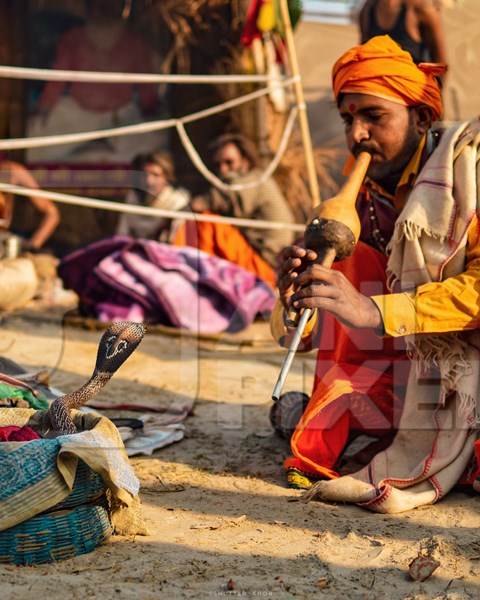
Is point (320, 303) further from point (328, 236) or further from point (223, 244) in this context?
point (223, 244)

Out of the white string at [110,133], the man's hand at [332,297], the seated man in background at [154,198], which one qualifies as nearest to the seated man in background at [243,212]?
the seated man in background at [154,198]

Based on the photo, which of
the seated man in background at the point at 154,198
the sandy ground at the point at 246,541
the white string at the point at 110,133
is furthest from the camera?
the seated man in background at the point at 154,198

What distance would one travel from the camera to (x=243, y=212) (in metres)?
6.99

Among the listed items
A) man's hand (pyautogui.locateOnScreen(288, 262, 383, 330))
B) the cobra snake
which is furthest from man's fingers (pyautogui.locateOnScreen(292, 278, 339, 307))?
the cobra snake

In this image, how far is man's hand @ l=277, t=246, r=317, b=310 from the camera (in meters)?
2.95

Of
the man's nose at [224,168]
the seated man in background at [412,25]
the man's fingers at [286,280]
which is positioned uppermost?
the seated man in background at [412,25]

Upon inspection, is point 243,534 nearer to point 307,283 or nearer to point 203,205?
point 307,283

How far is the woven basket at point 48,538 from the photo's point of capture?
2406 mm

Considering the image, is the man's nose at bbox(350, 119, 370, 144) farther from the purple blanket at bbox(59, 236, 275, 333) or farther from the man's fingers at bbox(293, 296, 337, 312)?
the purple blanket at bbox(59, 236, 275, 333)

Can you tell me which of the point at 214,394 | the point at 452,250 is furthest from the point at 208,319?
the point at 452,250

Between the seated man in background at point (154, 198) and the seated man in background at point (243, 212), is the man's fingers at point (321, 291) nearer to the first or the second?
the seated man in background at point (243, 212)

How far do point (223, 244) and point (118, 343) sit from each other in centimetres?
385

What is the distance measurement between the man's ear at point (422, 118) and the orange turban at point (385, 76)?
2 cm

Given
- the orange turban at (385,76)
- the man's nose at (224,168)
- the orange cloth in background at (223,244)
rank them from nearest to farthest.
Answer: the orange turban at (385,76) → the orange cloth in background at (223,244) → the man's nose at (224,168)
